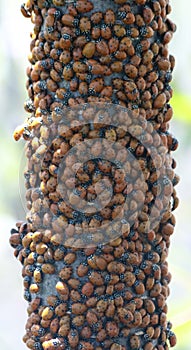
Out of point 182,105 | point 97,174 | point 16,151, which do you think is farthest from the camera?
point 16,151

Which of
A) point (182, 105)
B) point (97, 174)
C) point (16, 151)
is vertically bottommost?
point (97, 174)

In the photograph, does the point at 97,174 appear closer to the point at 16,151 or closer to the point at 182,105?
the point at 182,105

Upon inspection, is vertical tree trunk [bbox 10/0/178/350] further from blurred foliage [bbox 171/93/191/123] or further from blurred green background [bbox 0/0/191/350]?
blurred green background [bbox 0/0/191/350]

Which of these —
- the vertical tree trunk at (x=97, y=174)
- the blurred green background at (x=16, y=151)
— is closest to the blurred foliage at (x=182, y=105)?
the blurred green background at (x=16, y=151)

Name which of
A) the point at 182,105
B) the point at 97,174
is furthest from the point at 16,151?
the point at 97,174

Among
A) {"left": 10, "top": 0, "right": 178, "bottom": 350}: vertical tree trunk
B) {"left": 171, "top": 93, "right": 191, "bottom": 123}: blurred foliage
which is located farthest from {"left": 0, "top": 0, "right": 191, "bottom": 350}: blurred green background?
{"left": 10, "top": 0, "right": 178, "bottom": 350}: vertical tree trunk

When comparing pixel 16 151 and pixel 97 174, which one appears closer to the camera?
pixel 97 174
